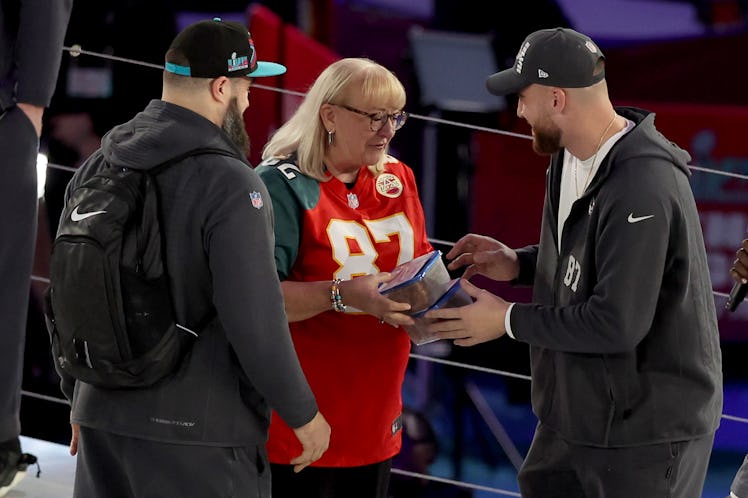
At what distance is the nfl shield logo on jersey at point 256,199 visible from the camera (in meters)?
1.72

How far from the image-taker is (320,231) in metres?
2.12

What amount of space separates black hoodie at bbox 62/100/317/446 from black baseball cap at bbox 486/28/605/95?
569 millimetres

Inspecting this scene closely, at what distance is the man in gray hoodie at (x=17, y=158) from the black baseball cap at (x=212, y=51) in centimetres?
88

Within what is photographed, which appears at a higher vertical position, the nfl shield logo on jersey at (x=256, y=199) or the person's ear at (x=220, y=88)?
the person's ear at (x=220, y=88)

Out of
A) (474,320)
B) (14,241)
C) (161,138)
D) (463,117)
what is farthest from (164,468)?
(463,117)

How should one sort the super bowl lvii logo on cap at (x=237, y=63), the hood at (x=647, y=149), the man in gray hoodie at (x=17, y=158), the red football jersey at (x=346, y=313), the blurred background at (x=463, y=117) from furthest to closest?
the blurred background at (x=463, y=117), the man in gray hoodie at (x=17, y=158), the red football jersey at (x=346, y=313), the hood at (x=647, y=149), the super bowl lvii logo on cap at (x=237, y=63)

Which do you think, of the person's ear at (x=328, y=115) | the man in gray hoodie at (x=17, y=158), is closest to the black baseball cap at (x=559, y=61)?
the person's ear at (x=328, y=115)

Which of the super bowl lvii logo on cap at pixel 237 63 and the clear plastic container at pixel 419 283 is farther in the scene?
the clear plastic container at pixel 419 283

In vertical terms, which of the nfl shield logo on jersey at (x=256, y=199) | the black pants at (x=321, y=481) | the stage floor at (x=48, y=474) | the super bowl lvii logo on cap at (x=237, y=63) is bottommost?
the stage floor at (x=48, y=474)

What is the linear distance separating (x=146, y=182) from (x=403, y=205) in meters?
0.67

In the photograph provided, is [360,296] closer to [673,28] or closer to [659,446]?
[659,446]

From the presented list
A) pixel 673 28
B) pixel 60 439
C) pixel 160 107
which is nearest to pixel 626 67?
pixel 673 28

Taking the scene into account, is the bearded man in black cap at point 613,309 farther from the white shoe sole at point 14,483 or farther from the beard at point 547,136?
the white shoe sole at point 14,483

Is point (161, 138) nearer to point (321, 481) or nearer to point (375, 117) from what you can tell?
A: point (375, 117)
